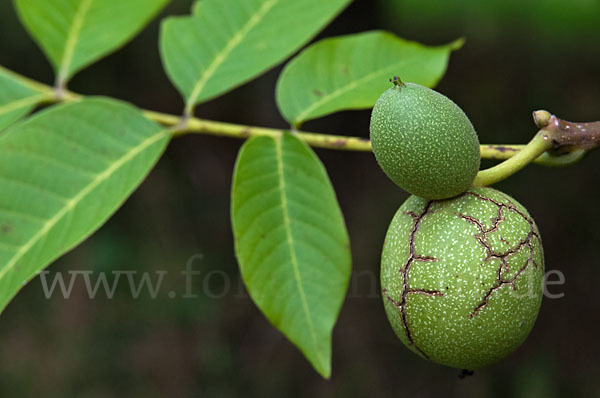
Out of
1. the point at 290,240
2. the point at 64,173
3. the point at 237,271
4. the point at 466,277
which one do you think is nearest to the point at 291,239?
the point at 290,240

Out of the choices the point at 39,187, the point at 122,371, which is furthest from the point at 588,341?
the point at 39,187

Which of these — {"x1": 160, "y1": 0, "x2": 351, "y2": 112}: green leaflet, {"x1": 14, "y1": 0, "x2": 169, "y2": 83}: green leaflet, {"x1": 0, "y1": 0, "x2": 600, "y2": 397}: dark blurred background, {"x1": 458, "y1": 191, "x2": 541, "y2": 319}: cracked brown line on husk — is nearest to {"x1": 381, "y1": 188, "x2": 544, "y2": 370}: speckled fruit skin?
{"x1": 458, "y1": 191, "x2": 541, "y2": 319}: cracked brown line on husk

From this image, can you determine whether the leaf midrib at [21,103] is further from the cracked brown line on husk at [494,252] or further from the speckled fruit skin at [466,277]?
the cracked brown line on husk at [494,252]

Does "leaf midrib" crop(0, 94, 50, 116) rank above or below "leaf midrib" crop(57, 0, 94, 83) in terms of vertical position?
below

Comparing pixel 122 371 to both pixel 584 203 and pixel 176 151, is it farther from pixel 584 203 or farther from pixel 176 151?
pixel 584 203

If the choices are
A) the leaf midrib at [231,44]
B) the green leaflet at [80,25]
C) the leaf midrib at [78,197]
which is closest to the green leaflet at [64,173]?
the leaf midrib at [78,197]

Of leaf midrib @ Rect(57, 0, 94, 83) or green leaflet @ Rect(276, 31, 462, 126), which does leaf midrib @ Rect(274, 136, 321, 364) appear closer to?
green leaflet @ Rect(276, 31, 462, 126)

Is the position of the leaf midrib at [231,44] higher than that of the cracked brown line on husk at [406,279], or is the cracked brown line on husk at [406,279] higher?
the leaf midrib at [231,44]
